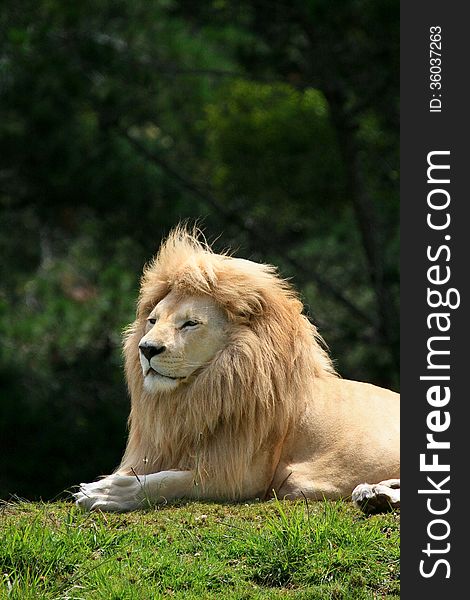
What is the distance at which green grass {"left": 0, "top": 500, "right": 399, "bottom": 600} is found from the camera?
443cm

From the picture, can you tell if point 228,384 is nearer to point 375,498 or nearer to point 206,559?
point 375,498

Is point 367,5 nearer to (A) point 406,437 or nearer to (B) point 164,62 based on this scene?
(B) point 164,62

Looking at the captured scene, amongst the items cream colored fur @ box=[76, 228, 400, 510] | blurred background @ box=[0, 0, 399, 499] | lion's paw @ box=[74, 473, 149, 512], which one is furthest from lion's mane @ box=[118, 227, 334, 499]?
blurred background @ box=[0, 0, 399, 499]

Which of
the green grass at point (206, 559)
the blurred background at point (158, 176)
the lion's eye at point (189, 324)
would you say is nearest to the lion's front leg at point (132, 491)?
the green grass at point (206, 559)

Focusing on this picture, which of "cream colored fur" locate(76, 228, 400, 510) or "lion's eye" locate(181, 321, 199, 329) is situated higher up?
"lion's eye" locate(181, 321, 199, 329)

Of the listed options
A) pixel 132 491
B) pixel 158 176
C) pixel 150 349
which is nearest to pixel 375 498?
pixel 132 491

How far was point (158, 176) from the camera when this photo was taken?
13055 millimetres

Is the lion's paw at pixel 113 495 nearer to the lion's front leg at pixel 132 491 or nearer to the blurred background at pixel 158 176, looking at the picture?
the lion's front leg at pixel 132 491

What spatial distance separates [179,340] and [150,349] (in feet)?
0.43

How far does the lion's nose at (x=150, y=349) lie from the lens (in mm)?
5203

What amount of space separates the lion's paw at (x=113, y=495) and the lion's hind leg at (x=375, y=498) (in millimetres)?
874

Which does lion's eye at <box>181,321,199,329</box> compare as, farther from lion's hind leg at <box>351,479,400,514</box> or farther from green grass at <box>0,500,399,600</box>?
lion's hind leg at <box>351,479,400,514</box>

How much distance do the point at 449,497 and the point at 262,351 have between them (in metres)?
1.16

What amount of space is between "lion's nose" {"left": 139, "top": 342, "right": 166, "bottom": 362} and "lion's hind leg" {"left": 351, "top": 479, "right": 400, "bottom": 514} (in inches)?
38.2
